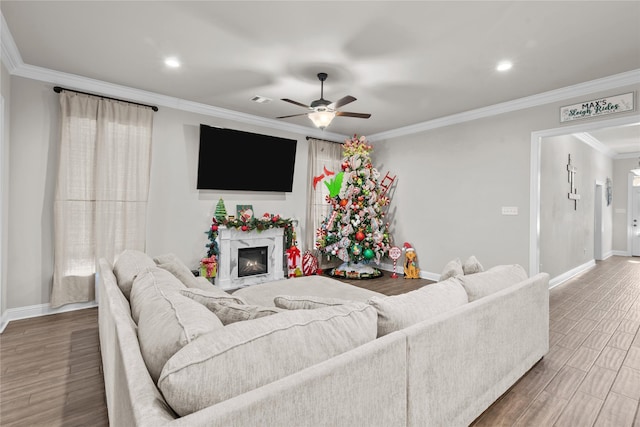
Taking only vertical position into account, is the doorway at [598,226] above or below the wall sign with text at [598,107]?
below

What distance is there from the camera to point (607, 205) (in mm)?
7887

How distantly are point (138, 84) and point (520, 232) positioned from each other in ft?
17.1

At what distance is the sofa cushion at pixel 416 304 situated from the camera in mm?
1422

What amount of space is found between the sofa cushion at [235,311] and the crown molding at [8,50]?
2999mm

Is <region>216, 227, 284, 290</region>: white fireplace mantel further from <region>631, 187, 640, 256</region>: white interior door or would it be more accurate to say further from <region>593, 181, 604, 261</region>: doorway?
<region>631, 187, 640, 256</region>: white interior door

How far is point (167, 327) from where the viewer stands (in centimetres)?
108

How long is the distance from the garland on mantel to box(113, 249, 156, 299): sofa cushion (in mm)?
2201

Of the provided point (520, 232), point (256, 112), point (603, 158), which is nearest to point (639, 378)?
point (520, 232)

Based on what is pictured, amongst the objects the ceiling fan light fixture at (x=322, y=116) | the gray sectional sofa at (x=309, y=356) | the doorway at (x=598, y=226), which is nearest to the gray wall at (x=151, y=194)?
the ceiling fan light fixture at (x=322, y=116)

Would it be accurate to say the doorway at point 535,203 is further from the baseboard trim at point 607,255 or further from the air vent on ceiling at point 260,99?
the baseboard trim at point 607,255

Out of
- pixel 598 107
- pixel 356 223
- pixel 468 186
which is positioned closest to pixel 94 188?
pixel 356 223

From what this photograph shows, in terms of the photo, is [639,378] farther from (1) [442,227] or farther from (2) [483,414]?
(1) [442,227]

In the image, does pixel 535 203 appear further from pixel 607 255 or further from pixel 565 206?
pixel 607 255

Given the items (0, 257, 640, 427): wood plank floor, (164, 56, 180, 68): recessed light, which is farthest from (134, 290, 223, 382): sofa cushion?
(164, 56, 180, 68): recessed light
